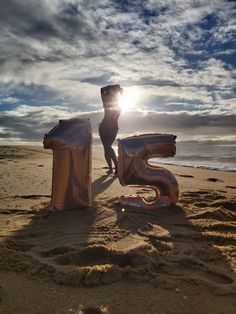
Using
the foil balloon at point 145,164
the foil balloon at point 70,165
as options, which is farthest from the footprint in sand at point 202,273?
the foil balloon at point 70,165

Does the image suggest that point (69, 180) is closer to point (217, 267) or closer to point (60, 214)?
point (60, 214)

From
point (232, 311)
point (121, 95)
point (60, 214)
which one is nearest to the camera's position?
point (232, 311)

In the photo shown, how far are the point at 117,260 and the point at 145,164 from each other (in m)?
2.01

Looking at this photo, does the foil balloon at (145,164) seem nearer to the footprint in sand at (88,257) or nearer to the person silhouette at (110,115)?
the footprint in sand at (88,257)

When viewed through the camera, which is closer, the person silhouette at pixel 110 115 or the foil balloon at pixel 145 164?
the foil balloon at pixel 145 164

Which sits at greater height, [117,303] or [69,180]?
[69,180]

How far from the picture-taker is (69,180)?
494 cm

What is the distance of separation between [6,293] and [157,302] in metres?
1.07

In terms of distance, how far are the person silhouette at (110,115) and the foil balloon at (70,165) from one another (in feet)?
15.2

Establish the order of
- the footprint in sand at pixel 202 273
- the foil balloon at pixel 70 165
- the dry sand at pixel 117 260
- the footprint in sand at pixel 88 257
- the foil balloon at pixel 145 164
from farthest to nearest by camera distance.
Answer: the foil balloon at pixel 145 164
the foil balloon at pixel 70 165
the footprint in sand at pixel 88 257
the footprint in sand at pixel 202 273
the dry sand at pixel 117 260

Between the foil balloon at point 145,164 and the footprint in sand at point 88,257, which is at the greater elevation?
the foil balloon at point 145,164

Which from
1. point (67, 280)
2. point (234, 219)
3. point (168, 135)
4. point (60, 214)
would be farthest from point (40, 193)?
point (67, 280)

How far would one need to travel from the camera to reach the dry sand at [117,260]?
269 cm

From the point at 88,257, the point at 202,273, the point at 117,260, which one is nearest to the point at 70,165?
the point at 88,257
